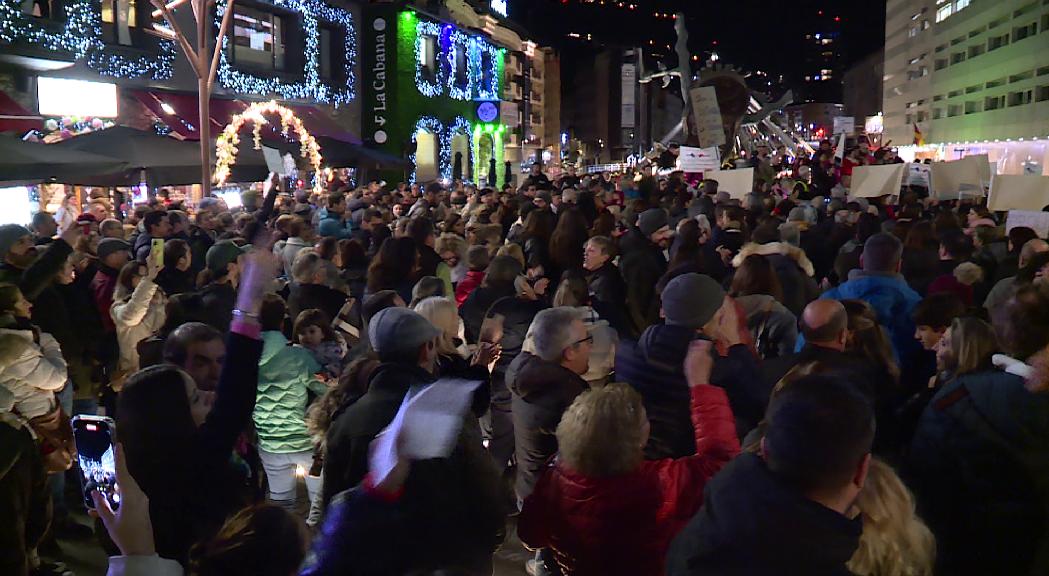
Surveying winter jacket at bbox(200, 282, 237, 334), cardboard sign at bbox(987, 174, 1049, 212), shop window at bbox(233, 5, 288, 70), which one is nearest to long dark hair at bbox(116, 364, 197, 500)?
winter jacket at bbox(200, 282, 237, 334)

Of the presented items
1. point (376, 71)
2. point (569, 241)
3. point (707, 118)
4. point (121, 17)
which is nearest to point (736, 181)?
point (707, 118)

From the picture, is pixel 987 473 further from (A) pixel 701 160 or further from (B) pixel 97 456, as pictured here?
(A) pixel 701 160

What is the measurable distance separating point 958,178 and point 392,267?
1046 cm

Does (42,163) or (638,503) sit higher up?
(42,163)

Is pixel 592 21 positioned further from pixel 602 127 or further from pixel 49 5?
pixel 49 5

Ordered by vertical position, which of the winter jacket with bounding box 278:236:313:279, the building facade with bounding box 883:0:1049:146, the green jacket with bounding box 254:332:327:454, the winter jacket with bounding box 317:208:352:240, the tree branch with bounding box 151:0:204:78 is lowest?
the green jacket with bounding box 254:332:327:454

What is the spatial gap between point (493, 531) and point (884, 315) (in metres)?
4.46

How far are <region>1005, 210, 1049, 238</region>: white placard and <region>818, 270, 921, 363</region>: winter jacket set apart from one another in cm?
358

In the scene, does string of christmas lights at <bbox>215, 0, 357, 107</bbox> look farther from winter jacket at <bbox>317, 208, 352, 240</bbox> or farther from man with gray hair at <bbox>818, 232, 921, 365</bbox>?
man with gray hair at <bbox>818, 232, 921, 365</bbox>

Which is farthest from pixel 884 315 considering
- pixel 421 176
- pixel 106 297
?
pixel 421 176

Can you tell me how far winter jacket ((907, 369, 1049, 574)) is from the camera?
3.59m

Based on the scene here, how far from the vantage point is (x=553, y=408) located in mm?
4621

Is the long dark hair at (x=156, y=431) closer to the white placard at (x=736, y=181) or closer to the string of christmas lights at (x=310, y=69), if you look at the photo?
the white placard at (x=736, y=181)

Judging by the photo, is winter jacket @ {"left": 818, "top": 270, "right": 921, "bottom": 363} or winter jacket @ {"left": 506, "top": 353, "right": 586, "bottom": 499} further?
winter jacket @ {"left": 818, "top": 270, "right": 921, "bottom": 363}
